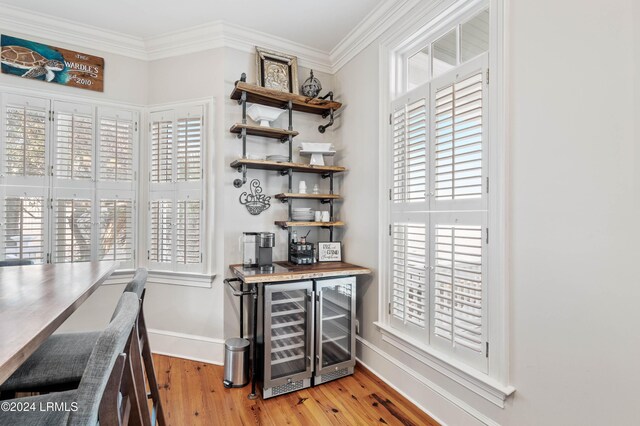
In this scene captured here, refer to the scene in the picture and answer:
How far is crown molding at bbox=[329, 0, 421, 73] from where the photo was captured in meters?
2.32

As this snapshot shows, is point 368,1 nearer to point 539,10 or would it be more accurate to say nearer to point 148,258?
point 539,10

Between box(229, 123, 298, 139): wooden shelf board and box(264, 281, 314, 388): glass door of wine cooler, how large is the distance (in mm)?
1360

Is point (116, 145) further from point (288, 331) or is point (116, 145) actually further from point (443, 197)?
point (443, 197)

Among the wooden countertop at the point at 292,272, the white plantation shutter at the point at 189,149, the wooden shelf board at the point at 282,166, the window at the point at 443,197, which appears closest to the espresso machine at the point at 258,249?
the wooden countertop at the point at 292,272

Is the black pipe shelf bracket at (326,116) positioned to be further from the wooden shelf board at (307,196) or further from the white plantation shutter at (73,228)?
the white plantation shutter at (73,228)

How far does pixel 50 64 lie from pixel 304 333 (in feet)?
10.5

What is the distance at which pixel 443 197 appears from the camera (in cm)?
197

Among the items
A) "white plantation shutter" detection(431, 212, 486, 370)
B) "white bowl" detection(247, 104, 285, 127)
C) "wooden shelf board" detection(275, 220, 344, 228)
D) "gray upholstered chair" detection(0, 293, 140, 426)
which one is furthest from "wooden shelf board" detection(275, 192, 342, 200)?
"gray upholstered chair" detection(0, 293, 140, 426)

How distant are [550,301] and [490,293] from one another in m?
0.27

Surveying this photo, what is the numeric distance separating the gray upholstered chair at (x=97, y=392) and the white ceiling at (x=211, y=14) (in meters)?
2.47

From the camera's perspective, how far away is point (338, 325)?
8.46ft

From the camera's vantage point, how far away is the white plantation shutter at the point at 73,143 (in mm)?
2717
